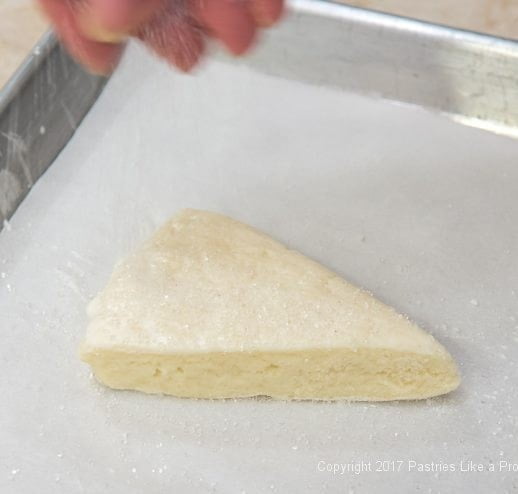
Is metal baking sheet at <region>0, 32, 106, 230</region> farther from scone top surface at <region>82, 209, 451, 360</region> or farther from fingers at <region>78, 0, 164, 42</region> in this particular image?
fingers at <region>78, 0, 164, 42</region>

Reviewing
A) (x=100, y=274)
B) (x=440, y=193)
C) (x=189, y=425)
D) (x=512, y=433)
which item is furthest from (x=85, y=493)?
(x=440, y=193)

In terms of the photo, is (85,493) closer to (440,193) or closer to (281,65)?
(440,193)

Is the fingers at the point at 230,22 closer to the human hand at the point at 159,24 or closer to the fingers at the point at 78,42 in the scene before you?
the human hand at the point at 159,24

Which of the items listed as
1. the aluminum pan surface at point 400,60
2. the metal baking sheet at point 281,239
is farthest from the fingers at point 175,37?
the aluminum pan surface at point 400,60

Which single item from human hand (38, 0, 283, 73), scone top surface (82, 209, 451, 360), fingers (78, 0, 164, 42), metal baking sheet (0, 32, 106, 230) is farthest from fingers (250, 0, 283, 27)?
metal baking sheet (0, 32, 106, 230)

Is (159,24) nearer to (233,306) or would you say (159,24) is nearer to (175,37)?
(175,37)
